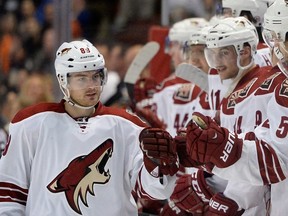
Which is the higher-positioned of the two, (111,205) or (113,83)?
(111,205)

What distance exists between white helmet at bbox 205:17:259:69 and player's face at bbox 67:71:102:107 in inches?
24.6

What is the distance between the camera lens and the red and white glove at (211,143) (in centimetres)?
506

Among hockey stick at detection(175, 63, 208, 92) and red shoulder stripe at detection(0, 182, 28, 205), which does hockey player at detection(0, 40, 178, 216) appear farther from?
hockey stick at detection(175, 63, 208, 92)

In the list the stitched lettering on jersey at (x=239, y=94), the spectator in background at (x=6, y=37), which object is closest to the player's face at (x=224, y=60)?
the stitched lettering on jersey at (x=239, y=94)

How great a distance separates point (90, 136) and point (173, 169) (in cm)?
48

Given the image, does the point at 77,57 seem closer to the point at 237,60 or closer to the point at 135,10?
the point at 237,60

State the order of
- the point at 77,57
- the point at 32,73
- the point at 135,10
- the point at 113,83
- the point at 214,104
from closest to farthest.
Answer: the point at 77,57
the point at 214,104
the point at 113,83
the point at 32,73
the point at 135,10

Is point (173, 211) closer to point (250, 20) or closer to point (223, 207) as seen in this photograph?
point (223, 207)

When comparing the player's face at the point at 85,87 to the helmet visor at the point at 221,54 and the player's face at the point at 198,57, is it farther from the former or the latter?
the player's face at the point at 198,57

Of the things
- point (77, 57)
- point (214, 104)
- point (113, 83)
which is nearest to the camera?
point (77, 57)

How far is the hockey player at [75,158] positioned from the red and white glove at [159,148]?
222 mm

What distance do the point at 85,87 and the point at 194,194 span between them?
38.8 inches

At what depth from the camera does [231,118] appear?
5.91 meters

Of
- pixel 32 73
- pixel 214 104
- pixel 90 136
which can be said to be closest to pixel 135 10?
pixel 32 73
